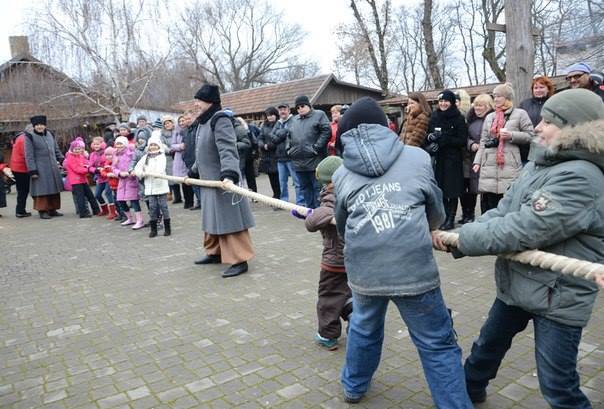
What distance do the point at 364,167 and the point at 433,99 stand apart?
16.8 meters

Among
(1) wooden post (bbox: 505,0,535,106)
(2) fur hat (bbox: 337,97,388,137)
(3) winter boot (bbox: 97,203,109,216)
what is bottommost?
(3) winter boot (bbox: 97,203,109,216)

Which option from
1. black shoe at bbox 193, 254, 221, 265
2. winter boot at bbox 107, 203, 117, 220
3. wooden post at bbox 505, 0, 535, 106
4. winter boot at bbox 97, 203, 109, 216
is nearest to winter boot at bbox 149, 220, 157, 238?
black shoe at bbox 193, 254, 221, 265

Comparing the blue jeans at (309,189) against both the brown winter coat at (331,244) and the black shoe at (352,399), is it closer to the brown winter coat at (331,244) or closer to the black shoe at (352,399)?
the brown winter coat at (331,244)

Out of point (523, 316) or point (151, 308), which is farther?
point (151, 308)

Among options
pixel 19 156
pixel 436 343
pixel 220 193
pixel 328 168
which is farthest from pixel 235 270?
pixel 19 156

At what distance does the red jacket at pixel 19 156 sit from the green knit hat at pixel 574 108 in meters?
11.1

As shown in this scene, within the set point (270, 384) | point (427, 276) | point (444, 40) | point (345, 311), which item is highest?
point (444, 40)

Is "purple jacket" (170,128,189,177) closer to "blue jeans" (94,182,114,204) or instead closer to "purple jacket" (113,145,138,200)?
"blue jeans" (94,182,114,204)

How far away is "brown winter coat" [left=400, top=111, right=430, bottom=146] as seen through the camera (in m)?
6.45

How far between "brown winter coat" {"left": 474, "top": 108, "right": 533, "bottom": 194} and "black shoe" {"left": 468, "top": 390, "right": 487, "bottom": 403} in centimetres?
356

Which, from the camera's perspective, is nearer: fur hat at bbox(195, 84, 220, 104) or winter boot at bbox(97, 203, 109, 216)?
fur hat at bbox(195, 84, 220, 104)

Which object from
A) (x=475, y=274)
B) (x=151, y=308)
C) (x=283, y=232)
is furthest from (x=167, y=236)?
(x=475, y=274)

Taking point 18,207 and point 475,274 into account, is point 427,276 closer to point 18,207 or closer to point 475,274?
point 475,274

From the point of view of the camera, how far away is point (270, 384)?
10.4 ft
